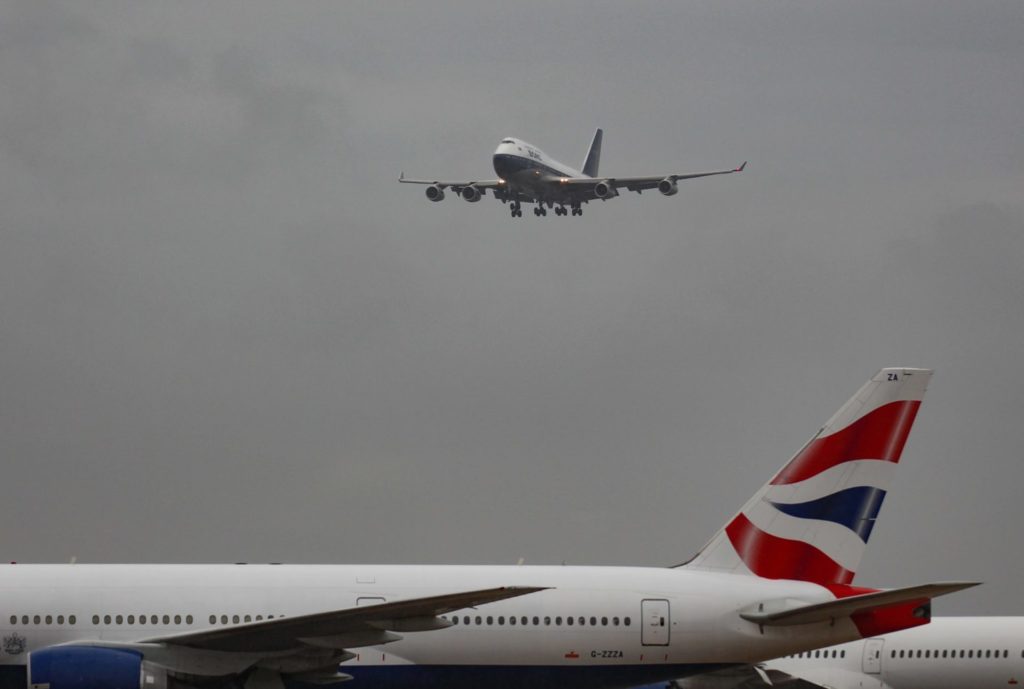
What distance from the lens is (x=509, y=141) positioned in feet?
226

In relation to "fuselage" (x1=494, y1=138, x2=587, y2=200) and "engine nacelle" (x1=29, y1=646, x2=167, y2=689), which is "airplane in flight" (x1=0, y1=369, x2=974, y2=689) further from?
"fuselage" (x1=494, y1=138, x2=587, y2=200)

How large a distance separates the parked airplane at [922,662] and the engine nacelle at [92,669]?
863 inches

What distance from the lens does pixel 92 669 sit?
24.6m

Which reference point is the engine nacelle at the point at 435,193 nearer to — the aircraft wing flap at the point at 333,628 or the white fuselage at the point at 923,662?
the white fuselage at the point at 923,662

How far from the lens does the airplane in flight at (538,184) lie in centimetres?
5919

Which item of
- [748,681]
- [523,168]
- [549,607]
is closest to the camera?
[549,607]

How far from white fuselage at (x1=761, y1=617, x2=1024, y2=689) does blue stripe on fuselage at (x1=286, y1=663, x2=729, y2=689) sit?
16.4 metres

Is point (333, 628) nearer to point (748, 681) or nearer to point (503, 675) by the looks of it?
point (503, 675)

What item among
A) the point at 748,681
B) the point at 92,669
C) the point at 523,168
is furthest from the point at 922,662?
the point at 523,168

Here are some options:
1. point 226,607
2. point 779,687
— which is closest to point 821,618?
point 226,607

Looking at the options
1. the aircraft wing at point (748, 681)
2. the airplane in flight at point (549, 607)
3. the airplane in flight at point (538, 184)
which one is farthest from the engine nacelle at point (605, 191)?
the airplane in flight at point (549, 607)

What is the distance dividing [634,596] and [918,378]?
6321mm

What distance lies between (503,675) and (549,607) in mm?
1391

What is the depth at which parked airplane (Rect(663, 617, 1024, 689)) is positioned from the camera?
42062 mm
